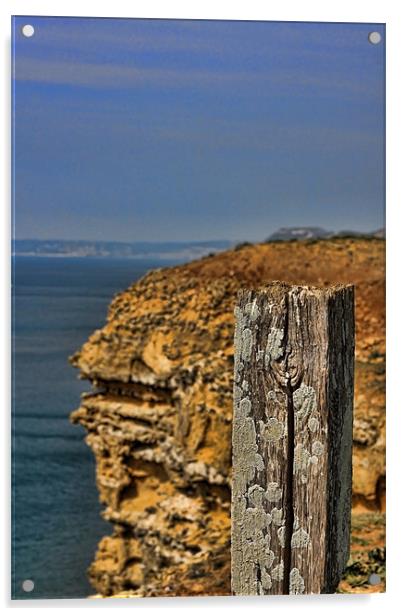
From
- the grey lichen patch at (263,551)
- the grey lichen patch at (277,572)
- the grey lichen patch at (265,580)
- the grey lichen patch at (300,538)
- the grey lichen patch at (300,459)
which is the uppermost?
the grey lichen patch at (300,459)

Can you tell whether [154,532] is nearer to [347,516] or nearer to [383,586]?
[383,586]

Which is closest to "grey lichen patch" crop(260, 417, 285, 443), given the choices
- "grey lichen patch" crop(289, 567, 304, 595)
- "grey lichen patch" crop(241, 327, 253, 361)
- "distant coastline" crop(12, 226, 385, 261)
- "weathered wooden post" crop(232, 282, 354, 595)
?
"weathered wooden post" crop(232, 282, 354, 595)

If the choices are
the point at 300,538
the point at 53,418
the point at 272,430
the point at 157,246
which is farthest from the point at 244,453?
the point at 53,418

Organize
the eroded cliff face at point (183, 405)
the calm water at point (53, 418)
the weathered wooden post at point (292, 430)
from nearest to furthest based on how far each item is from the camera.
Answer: the weathered wooden post at point (292, 430), the calm water at point (53, 418), the eroded cliff face at point (183, 405)

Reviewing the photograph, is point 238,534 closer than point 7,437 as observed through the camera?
Yes

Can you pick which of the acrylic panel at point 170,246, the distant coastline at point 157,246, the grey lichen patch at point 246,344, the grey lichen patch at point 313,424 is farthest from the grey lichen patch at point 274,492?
the distant coastline at point 157,246

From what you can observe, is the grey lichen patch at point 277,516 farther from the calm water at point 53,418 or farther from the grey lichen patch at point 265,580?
the calm water at point 53,418

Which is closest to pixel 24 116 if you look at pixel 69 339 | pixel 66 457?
pixel 69 339
